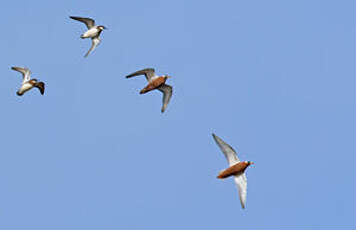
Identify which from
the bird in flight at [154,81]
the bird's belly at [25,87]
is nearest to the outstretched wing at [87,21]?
the bird's belly at [25,87]

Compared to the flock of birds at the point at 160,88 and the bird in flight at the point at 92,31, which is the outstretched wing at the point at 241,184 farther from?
the bird in flight at the point at 92,31

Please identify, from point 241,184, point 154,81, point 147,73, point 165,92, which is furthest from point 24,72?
point 241,184

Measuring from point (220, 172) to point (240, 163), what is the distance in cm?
136

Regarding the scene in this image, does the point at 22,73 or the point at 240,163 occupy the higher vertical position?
A: the point at 22,73

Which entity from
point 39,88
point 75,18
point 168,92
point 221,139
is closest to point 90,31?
point 75,18

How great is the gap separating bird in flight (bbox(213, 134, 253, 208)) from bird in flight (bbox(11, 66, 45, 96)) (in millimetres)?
19786

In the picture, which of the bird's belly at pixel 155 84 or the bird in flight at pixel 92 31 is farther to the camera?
the bird in flight at pixel 92 31

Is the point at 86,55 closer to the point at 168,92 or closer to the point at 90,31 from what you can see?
the point at 90,31

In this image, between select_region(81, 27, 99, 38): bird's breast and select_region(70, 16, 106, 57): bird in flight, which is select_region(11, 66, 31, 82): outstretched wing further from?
select_region(81, 27, 99, 38): bird's breast

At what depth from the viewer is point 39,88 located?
5950 centimetres

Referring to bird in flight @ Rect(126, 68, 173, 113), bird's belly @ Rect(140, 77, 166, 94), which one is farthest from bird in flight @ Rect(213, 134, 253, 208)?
bird's belly @ Rect(140, 77, 166, 94)

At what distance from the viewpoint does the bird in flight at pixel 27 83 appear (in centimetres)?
5897

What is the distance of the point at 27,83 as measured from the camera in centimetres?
5919

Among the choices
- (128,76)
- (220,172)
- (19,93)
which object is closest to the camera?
(220,172)
